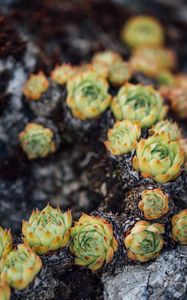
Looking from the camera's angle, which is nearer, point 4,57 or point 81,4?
point 4,57

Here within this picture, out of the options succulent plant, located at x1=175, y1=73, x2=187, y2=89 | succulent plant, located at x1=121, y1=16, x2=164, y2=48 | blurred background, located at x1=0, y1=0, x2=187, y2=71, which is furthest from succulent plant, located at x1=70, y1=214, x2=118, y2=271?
succulent plant, located at x1=121, y1=16, x2=164, y2=48

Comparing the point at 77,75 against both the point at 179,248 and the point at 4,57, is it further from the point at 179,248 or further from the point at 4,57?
the point at 179,248

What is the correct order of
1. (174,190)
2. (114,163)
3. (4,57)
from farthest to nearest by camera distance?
(4,57) → (114,163) → (174,190)

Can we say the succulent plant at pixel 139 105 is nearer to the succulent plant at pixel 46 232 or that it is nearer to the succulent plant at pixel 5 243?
the succulent plant at pixel 46 232

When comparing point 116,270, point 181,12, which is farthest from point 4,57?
point 181,12

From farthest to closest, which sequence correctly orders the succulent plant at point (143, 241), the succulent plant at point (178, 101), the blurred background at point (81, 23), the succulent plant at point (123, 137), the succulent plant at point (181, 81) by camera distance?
1. the blurred background at point (81, 23)
2. the succulent plant at point (181, 81)
3. the succulent plant at point (178, 101)
4. the succulent plant at point (123, 137)
5. the succulent plant at point (143, 241)

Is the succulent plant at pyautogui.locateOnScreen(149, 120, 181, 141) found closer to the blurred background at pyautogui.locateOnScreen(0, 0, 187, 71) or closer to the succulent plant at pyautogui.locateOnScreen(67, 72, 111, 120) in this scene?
the succulent plant at pyautogui.locateOnScreen(67, 72, 111, 120)

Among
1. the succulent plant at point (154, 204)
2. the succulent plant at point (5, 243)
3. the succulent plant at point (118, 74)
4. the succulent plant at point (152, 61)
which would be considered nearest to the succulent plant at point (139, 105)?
the succulent plant at point (118, 74)
